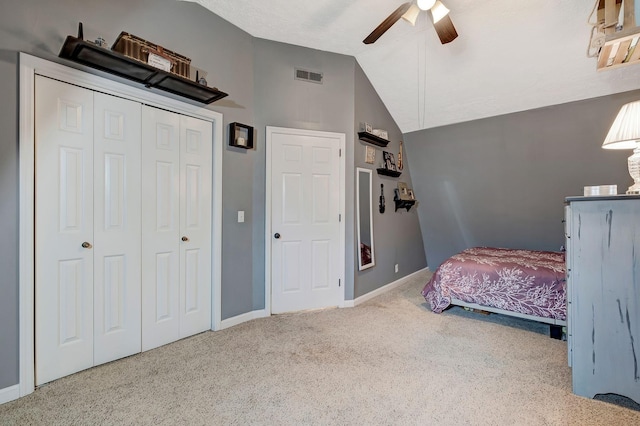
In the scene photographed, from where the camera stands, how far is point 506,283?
3.04 m

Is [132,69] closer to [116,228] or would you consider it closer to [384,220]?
[116,228]

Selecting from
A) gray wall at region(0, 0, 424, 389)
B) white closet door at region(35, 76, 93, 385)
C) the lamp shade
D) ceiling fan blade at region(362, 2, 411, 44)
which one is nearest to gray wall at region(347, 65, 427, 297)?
gray wall at region(0, 0, 424, 389)

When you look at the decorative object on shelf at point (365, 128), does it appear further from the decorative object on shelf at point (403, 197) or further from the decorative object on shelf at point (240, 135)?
the decorative object on shelf at point (240, 135)

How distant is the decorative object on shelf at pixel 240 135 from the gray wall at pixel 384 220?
1311mm

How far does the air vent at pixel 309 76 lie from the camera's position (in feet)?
11.3

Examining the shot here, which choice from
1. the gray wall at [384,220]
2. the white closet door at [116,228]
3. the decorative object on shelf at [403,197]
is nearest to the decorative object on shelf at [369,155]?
the gray wall at [384,220]

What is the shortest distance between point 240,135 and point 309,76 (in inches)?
44.7

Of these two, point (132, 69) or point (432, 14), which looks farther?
point (432, 14)

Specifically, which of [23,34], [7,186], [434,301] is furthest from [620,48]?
[7,186]

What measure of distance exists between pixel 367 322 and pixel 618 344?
6.29 feet

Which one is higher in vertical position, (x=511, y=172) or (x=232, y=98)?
(x=232, y=98)

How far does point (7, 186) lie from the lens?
1.83 meters

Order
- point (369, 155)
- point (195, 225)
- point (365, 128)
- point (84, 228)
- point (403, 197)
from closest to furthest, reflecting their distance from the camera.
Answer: point (84, 228) < point (195, 225) < point (365, 128) < point (369, 155) < point (403, 197)

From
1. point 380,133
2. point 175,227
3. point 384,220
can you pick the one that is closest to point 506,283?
point 384,220
